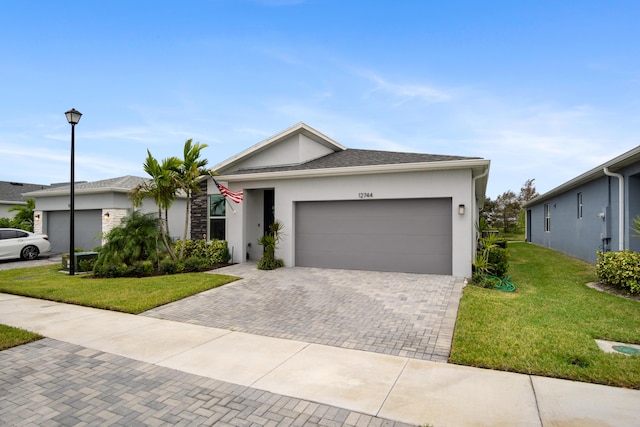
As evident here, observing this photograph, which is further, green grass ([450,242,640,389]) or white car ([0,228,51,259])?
white car ([0,228,51,259])

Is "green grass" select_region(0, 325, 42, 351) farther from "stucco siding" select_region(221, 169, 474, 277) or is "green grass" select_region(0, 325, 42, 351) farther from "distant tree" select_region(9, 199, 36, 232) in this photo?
"distant tree" select_region(9, 199, 36, 232)

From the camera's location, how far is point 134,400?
353 cm

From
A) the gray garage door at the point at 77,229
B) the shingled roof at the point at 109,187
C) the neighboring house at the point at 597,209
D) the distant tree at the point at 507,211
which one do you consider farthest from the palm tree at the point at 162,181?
the distant tree at the point at 507,211

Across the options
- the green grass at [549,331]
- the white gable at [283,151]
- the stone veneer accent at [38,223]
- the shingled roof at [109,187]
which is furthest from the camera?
the stone veneer accent at [38,223]

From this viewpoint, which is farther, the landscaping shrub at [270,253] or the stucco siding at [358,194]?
the landscaping shrub at [270,253]

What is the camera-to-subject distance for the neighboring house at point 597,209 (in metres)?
→ 9.70

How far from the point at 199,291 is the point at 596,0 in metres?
13.3

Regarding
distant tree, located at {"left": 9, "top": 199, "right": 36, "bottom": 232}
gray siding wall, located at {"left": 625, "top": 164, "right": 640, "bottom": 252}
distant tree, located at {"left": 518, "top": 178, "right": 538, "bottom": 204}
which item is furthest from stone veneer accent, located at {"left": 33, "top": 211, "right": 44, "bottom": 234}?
distant tree, located at {"left": 518, "top": 178, "right": 538, "bottom": 204}

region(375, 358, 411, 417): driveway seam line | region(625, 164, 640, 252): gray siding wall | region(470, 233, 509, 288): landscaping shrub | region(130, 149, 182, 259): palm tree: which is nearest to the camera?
region(375, 358, 411, 417): driveway seam line

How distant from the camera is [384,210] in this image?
10.6 meters

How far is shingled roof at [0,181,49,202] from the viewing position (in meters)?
24.8

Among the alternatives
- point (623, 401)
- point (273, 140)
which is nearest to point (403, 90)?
point (273, 140)

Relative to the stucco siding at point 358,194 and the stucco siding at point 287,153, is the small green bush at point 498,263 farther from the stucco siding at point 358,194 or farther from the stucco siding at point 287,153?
the stucco siding at point 287,153

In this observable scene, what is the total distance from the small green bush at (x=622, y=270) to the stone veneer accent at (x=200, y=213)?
505 inches
